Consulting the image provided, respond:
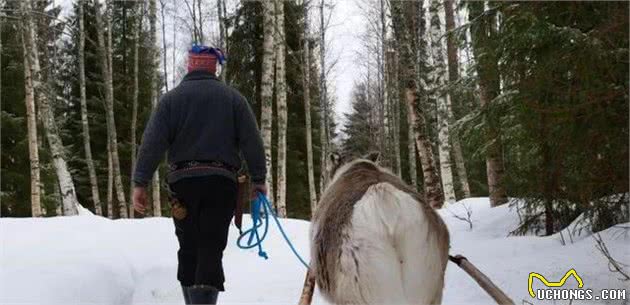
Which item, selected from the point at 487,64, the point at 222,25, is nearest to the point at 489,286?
the point at 487,64

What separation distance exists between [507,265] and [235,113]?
3459mm

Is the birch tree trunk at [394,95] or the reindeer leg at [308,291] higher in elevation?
the birch tree trunk at [394,95]

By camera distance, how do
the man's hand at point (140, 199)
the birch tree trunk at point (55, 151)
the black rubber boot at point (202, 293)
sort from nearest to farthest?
the black rubber boot at point (202, 293) → the man's hand at point (140, 199) → the birch tree trunk at point (55, 151)

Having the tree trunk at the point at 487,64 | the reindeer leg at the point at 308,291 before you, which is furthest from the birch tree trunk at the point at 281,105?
the reindeer leg at the point at 308,291

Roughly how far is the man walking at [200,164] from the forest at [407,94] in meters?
0.92

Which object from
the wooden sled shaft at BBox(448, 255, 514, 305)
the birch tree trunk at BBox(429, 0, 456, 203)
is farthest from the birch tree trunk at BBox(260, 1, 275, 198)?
the wooden sled shaft at BBox(448, 255, 514, 305)

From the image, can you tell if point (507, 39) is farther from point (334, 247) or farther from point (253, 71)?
point (253, 71)

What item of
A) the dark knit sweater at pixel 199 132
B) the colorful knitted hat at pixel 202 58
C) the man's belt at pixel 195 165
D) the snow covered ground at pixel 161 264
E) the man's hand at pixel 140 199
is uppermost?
the colorful knitted hat at pixel 202 58

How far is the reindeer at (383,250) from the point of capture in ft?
8.46

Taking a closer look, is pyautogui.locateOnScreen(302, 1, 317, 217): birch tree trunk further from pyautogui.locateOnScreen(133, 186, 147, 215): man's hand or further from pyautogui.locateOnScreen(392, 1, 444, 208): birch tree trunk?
pyautogui.locateOnScreen(133, 186, 147, 215): man's hand

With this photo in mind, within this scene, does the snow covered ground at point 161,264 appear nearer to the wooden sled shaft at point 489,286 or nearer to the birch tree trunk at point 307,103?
the wooden sled shaft at point 489,286

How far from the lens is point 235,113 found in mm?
4188

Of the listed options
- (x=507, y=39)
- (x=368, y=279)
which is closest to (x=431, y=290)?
(x=368, y=279)

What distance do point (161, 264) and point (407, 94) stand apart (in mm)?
6402
